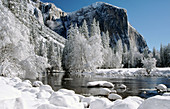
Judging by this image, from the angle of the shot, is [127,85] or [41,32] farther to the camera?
[41,32]

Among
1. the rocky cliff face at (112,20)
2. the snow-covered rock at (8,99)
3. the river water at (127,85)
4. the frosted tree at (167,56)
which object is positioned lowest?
the river water at (127,85)

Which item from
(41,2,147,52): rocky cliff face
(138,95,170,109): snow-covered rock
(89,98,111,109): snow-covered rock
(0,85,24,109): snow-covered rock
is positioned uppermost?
(41,2,147,52): rocky cliff face

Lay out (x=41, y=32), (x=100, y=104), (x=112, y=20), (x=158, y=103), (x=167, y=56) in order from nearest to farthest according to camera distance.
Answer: (x=158, y=103) < (x=100, y=104) < (x=167, y=56) < (x=41, y=32) < (x=112, y=20)

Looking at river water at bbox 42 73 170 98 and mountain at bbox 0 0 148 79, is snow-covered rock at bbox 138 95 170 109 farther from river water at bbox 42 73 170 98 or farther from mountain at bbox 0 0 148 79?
mountain at bbox 0 0 148 79

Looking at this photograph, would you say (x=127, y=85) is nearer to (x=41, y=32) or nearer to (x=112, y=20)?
(x=41, y=32)

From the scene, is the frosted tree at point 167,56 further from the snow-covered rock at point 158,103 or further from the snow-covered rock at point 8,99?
the snow-covered rock at point 8,99

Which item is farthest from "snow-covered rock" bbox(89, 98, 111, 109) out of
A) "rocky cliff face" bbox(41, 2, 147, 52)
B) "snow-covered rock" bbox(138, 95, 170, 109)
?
"rocky cliff face" bbox(41, 2, 147, 52)

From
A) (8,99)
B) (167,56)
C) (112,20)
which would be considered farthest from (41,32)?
(8,99)

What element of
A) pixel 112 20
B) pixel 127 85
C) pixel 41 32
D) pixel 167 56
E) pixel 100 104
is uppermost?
pixel 112 20

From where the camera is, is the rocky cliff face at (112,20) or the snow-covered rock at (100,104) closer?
the snow-covered rock at (100,104)

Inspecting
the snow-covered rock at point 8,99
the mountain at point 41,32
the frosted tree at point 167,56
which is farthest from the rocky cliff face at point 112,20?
the snow-covered rock at point 8,99

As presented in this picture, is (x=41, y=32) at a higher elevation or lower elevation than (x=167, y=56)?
higher

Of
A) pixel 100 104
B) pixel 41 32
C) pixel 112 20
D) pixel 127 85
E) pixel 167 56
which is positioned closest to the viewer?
pixel 100 104

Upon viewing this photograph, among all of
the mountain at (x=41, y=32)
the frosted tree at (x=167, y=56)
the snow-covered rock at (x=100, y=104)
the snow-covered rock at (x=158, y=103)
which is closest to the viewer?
the snow-covered rock at (x=158, y=103)
